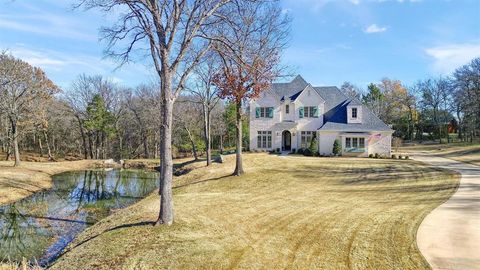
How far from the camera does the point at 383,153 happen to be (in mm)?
30594

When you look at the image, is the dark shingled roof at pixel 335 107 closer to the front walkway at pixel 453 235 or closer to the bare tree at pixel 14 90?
the front walkway at pixel 453 235

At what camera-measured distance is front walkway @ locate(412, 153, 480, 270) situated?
6879 millimetres

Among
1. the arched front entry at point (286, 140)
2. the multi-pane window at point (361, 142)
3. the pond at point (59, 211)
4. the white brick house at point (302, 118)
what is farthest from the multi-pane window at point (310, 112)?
the pond at point (59, 211)

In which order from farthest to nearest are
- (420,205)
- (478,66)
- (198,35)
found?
1. (478,66)
2. (420,205)
3. (198,35)

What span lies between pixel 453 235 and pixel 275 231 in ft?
15.0

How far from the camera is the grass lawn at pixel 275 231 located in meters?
7.22

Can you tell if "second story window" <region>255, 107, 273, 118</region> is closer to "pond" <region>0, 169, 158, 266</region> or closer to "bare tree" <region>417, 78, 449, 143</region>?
"pond" <region>0, 169, 158, 266</region>

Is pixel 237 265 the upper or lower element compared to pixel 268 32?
lower

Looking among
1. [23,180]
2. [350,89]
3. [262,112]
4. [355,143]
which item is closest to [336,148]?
[355,143]

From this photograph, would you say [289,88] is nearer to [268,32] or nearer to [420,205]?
[268,32]

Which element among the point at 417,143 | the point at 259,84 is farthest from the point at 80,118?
A: the point at 417,143

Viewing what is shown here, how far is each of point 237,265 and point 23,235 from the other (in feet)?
33.1

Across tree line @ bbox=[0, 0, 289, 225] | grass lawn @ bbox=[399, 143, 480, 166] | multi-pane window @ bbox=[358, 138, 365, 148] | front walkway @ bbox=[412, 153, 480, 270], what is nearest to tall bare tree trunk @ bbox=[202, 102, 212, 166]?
tree line @ bbox=[0, 0, 289, 225]

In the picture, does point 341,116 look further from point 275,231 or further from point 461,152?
point 275,231
